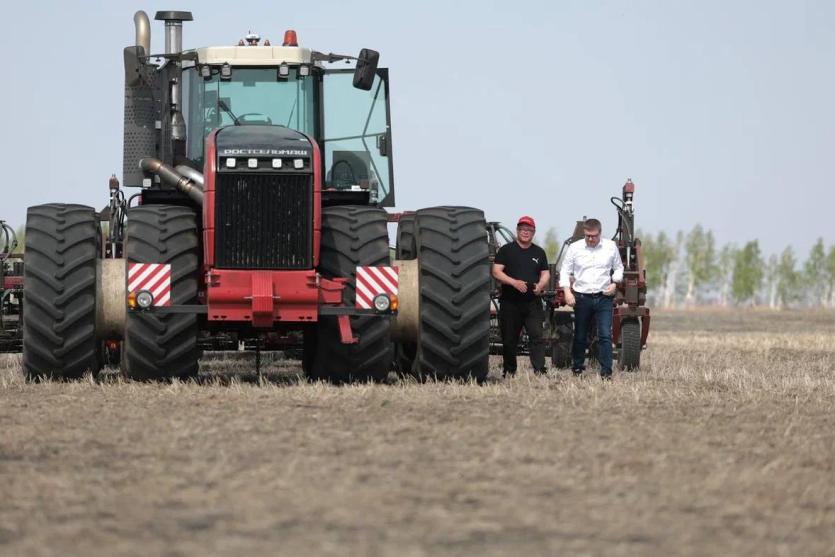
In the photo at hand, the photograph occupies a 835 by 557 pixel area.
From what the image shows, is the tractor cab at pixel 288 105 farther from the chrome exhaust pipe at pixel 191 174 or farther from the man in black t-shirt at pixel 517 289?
the man in black t-shirt at pixel 517 289

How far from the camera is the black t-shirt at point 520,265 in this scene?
15.6 m

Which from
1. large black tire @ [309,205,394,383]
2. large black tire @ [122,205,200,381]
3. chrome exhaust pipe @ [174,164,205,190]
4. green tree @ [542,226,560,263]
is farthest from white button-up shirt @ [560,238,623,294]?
green tree @ [542,226,560,263]

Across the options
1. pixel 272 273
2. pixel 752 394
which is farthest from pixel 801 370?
pixel 272 273

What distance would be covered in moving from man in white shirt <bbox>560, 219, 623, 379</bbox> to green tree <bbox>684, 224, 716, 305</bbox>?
128 m

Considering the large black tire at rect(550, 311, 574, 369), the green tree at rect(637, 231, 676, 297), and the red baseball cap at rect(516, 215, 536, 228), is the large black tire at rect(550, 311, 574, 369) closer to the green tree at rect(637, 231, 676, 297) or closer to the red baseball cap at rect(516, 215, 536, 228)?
the red baseball cap at rect(516, 215, 536, 228)

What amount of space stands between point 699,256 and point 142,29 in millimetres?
131307

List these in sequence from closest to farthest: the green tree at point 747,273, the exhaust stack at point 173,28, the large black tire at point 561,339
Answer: the exhaust stack at point 173,28, the large black tire at point 561,339, the green tree at point 747,273

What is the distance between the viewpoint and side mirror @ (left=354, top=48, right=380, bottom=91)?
47.1 ft

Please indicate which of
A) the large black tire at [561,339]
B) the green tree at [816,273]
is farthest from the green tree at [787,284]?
the large black tire at [561,339]

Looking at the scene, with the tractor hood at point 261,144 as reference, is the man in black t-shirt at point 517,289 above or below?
below

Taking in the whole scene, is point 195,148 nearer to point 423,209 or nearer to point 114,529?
point 423,209

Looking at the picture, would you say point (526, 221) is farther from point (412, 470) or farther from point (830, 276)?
point (830, 276)

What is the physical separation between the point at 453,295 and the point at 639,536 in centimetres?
740

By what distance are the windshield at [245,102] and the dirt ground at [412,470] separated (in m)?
2.80
